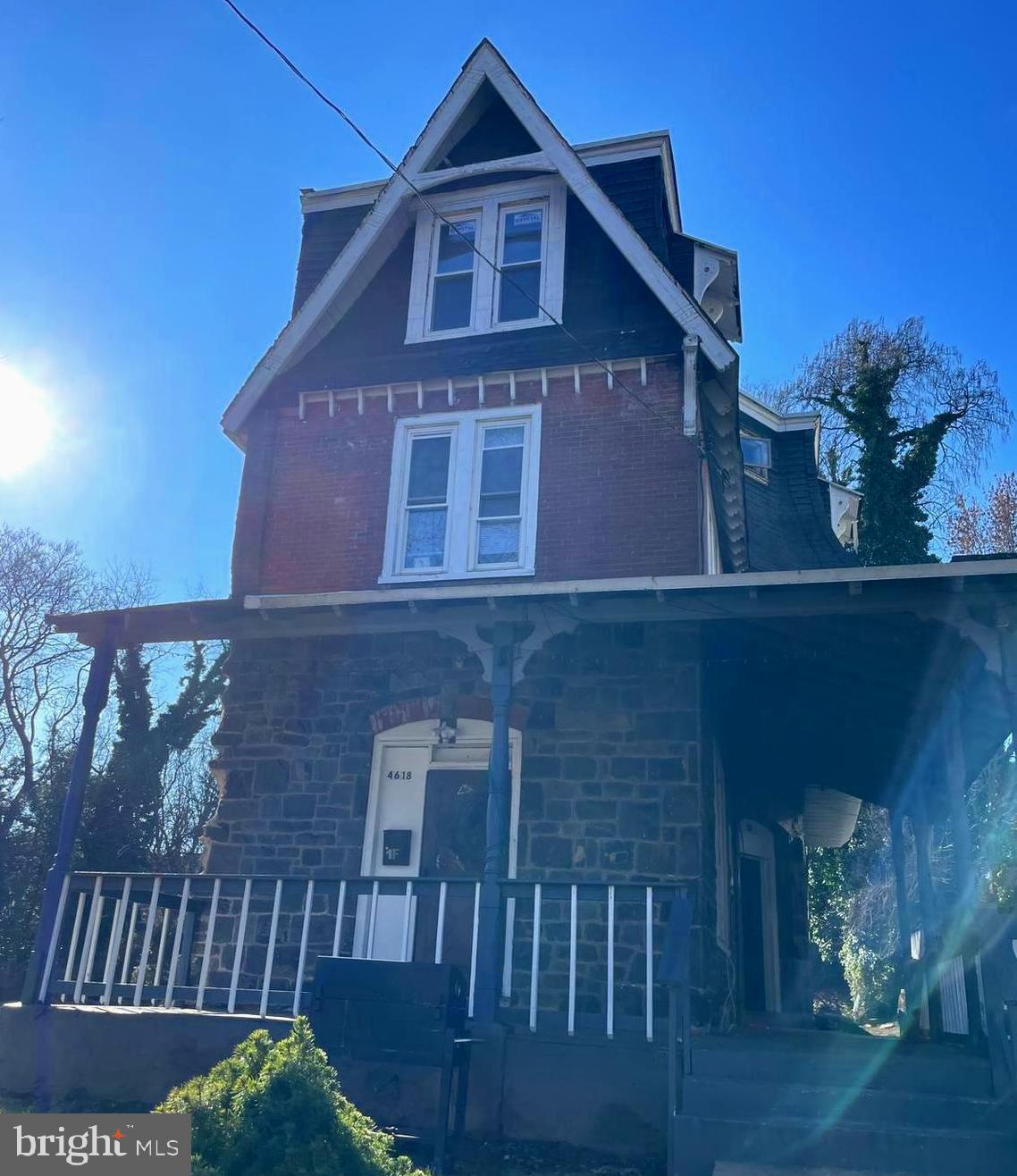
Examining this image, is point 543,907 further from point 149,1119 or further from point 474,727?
point 149,1119

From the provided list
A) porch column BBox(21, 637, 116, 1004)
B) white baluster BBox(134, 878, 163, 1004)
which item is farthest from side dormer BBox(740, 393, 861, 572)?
white baluster BBox(134, 878, 163, 1004)

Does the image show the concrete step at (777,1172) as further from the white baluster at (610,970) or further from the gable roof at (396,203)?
the gable roof at (396,203)

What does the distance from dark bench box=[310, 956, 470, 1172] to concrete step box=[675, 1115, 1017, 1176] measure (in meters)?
1.32

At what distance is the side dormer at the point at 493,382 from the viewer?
1022cm

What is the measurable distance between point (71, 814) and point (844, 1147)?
18.2 feet

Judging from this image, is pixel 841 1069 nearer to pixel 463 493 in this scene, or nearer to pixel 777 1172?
pixel 777 1172

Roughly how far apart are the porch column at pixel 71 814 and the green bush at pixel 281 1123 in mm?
3404

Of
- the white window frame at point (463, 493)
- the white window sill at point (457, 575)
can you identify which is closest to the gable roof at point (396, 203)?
the white window frame at point (463, 493)

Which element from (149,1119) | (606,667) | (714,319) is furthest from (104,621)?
(714,319)

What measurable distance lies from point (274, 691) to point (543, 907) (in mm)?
3189

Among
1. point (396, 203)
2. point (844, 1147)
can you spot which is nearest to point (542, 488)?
point (396, 203)

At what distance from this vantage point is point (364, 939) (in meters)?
8.34

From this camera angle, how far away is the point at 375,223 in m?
11.5

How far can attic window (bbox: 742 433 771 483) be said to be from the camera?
1609 cm
